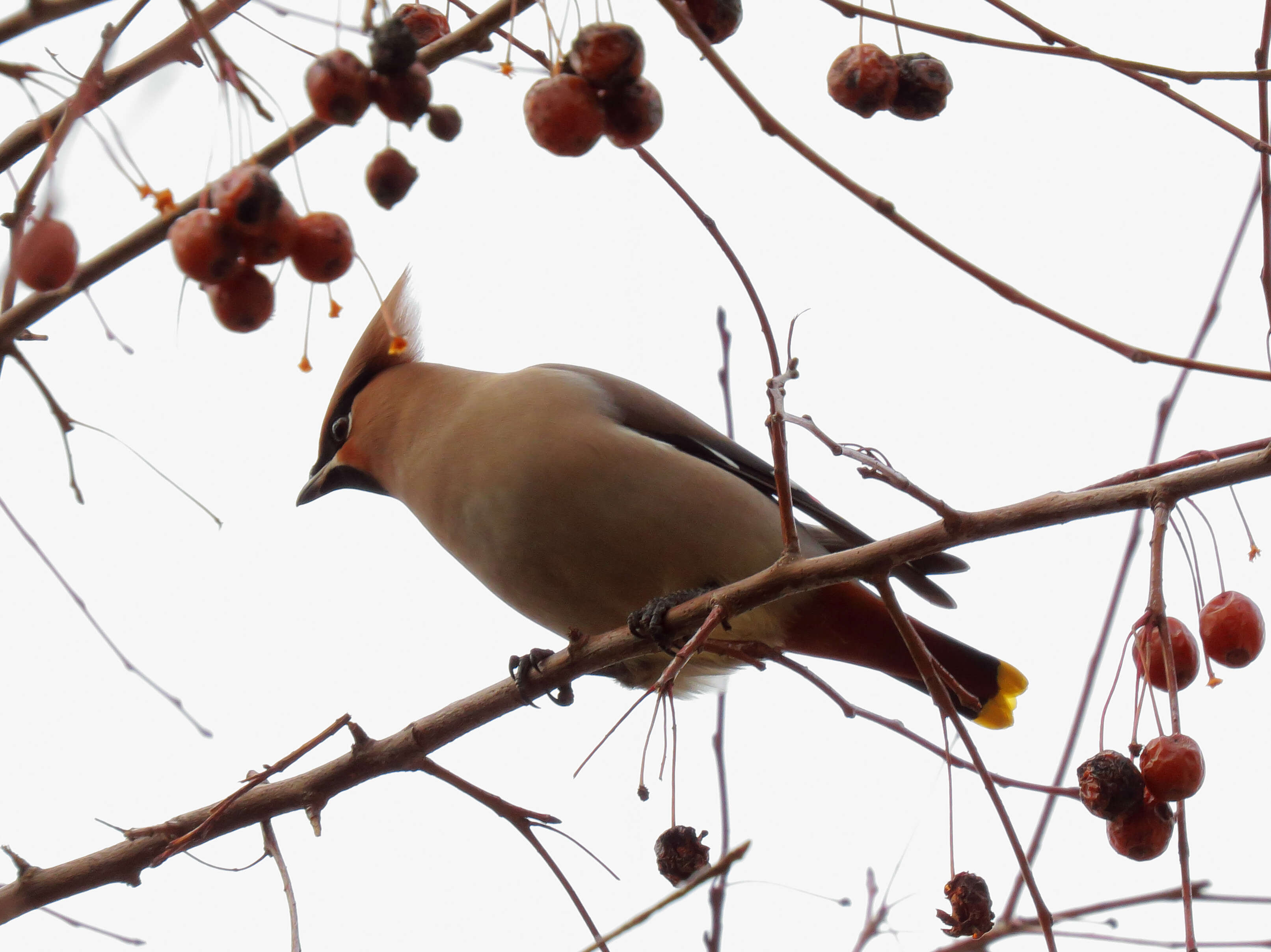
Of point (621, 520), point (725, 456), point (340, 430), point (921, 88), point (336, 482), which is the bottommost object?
point (921, 88)

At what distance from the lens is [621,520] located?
3.03 m

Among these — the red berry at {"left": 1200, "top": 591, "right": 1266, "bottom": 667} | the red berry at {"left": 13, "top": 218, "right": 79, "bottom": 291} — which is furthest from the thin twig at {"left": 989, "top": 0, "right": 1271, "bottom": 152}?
the red berry at {"left": 13, "top": 218, "right": 79, "bottom": 291}

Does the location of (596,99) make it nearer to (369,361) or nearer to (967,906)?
(967,906)

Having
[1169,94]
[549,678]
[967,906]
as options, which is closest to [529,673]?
[549,678]

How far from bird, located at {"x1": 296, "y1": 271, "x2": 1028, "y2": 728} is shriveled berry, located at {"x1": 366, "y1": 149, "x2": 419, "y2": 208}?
64.9 inches

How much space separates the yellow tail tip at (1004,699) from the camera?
3.35m

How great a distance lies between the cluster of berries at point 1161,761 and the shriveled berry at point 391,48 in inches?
36.7

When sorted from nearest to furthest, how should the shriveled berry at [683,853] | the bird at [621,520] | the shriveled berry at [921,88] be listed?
the shriveled berry at [921,88]
the shriveled berry at [683,853]
the bird at [621,520]

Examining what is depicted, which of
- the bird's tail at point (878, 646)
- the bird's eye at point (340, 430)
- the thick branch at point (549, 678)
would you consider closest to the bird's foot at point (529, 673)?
the thick branch at point (549, 678)

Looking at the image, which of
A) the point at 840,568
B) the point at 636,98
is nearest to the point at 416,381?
the point at 840,568

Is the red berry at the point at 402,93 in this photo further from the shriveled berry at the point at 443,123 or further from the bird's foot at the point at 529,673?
the bird's foot at the point at 529,673

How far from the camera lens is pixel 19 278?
1.24 metres

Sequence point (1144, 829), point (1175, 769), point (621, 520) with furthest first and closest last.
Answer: point (621, 520) → point (1144, 829) → point (1175, 769)

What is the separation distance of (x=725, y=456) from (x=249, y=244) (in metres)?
2.33
